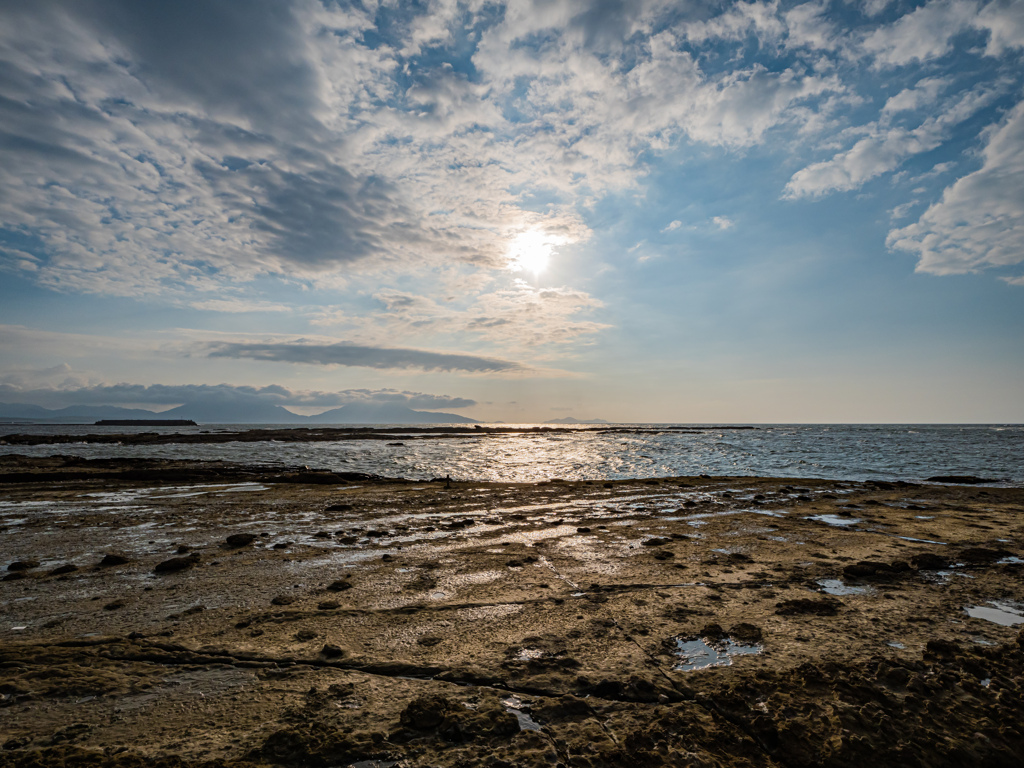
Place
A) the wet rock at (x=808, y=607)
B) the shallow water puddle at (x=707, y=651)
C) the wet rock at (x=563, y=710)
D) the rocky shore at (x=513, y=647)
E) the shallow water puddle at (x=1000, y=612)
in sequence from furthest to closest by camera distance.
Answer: the wet rock at (x=808, y=607), the shallow water puddle at (x=1000, y=612), the shallow water puddle at (x=707, y=651), the wet rock at (x=563, y=710), the rocky shore at (x=513, y=647)

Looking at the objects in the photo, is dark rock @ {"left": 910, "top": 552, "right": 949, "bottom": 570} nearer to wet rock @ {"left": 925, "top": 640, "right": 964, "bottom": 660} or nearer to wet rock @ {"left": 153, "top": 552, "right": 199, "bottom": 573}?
wet rock @ {"left": 925, "top": 640, "right": 964, "bottom": 660}

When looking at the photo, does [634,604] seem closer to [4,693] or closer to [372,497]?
[4,693]

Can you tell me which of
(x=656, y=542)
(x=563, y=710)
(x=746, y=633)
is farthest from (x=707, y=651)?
(x=656, y=542)

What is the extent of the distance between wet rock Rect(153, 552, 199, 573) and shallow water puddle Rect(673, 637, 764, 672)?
8.19 m

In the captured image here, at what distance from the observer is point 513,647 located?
4930 millimetres

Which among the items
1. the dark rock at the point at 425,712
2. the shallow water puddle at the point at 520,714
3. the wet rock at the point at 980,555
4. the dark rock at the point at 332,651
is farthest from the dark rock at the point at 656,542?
the dark rock at the point at 425,712

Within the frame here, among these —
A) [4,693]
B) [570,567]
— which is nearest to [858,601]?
[570,567]

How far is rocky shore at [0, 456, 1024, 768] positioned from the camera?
3.41 metres

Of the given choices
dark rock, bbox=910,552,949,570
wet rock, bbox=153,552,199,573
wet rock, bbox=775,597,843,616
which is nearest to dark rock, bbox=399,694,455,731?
wet rock, bbox=775,597,843,616

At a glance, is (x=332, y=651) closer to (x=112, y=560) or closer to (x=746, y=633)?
(x=746, y=633)

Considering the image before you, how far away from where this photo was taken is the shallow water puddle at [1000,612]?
5582 millimetres

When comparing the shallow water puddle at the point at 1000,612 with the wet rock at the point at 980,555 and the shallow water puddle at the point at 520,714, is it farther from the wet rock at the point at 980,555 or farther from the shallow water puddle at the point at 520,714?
the shallow water puddle at the point at 520,714

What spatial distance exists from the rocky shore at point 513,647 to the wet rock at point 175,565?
0.04 metres

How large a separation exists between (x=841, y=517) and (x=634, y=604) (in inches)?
405
